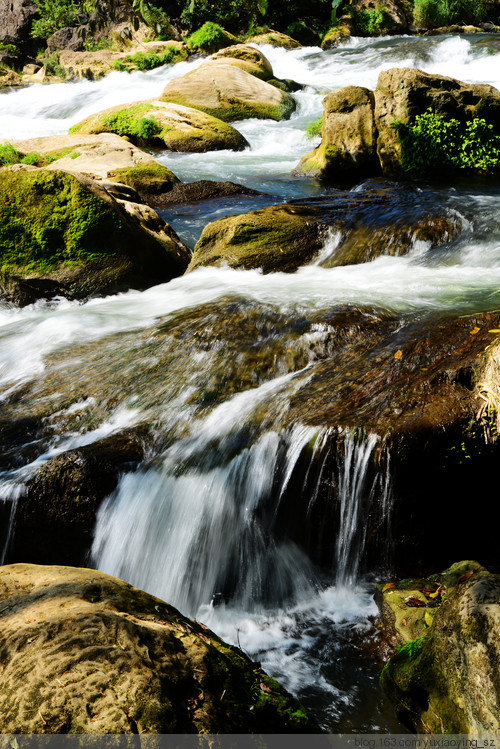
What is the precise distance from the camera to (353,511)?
375 cm

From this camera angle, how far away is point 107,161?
10828 millimetres

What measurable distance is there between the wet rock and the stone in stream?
28.9 ft

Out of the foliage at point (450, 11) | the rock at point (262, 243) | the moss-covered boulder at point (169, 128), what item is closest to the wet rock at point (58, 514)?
the rock at point (262, 243)

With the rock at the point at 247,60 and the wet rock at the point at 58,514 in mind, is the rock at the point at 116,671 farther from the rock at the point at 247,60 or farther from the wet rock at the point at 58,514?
the rock at the point at 247,60

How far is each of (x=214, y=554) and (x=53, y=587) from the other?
162 centimetres

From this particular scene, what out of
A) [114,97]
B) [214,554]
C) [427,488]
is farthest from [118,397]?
[114,97]

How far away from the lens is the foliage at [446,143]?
33.9ft

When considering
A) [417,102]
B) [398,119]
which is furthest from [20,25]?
[417,102]

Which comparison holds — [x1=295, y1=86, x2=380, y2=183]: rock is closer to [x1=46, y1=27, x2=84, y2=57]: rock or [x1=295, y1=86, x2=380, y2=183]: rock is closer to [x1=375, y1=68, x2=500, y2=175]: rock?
[x1=375, y1=68, x2=500, y2=175]: rock

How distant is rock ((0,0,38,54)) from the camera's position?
3197cm

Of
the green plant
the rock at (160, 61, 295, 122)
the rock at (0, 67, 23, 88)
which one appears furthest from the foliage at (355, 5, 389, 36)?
the green plant

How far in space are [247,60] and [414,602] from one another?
2070 cm

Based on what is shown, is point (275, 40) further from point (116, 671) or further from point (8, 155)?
point (116, 671)

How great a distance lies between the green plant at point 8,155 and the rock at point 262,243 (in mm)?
5410
